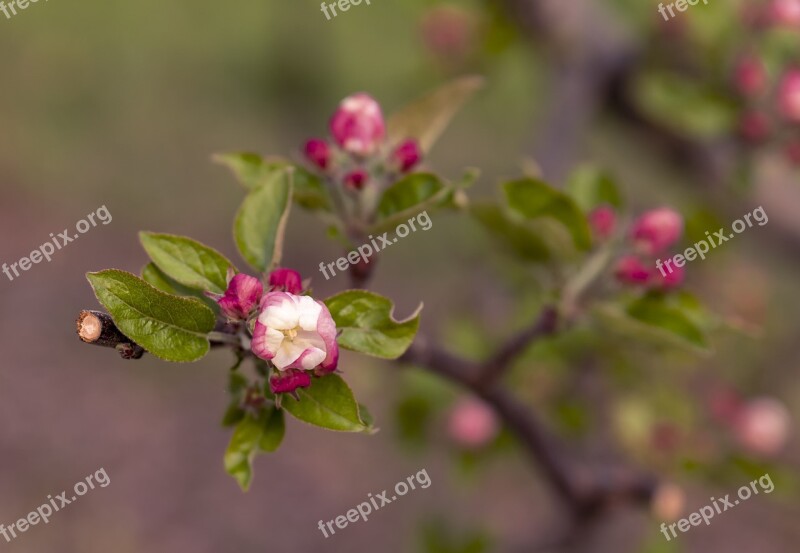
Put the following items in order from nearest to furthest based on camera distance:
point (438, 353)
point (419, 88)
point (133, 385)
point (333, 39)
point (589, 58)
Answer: point (438, 353) < point (589, 58) < point (419, 88) < point (133, 385) < point (333, 39)

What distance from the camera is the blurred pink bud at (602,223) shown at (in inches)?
45.1

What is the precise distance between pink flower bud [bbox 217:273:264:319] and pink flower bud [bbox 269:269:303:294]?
0.10 ft

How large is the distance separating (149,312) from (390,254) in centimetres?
373

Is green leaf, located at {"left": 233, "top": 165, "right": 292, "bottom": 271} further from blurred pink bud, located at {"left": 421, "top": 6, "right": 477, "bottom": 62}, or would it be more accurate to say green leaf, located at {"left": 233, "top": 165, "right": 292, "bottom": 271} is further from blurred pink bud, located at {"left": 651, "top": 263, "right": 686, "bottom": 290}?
blurred pink bud, located at {"left": 421, "top": 6, "right": 477, "bottom": 62}

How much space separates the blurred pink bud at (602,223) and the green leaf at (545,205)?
64 millimetres

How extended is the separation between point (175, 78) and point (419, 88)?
8.76 ft

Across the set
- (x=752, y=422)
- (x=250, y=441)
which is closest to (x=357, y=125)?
(x=250, y=441)

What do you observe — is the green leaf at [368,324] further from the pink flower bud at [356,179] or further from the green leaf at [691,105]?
the green leaf at [691,105]

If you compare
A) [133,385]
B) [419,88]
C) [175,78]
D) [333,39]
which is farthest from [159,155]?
[419,88]

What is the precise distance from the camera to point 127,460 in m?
3.54

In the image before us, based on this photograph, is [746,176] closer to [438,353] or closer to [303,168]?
[438,353]

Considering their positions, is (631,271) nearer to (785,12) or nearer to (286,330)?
(286,330)

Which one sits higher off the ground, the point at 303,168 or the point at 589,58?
the point at 589,58

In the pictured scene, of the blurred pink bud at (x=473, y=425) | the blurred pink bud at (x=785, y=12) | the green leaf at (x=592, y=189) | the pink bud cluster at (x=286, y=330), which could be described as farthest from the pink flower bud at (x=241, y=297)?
the blurred pink bud at (x=785, y=12)
